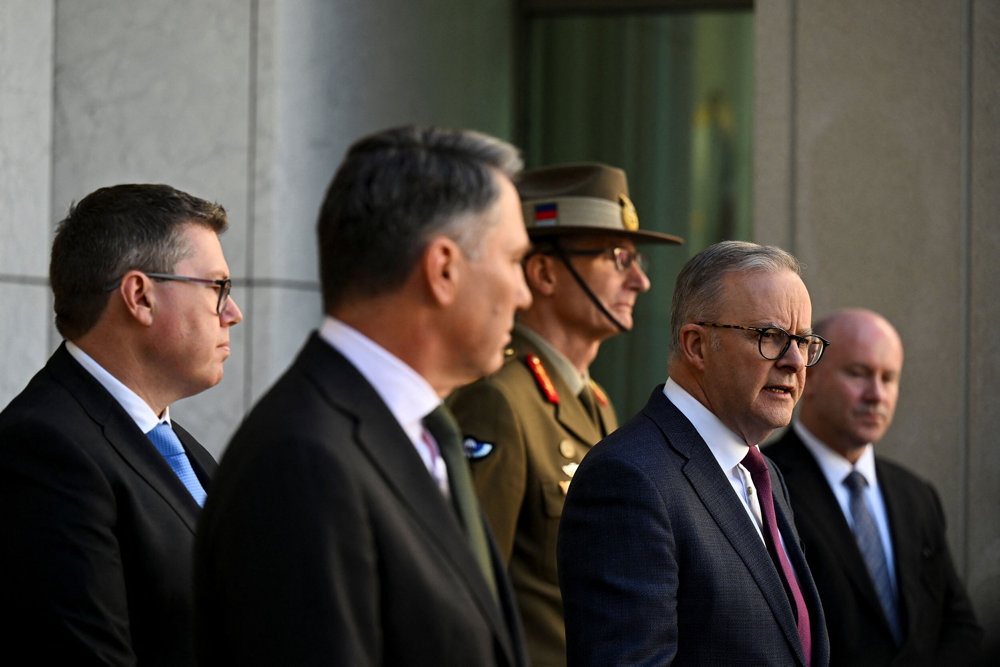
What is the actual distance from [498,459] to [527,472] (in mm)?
107

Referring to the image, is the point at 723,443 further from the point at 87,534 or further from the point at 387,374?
the point at 87,534

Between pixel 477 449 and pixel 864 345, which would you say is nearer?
pixel 477 449

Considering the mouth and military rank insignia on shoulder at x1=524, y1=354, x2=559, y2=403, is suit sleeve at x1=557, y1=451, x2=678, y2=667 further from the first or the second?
military rank insignia on shoulder at x1=524, y1=354, x2=559, y2=403

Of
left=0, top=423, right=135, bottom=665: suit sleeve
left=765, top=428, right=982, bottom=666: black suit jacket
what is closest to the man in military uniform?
left=765, top=428, right=982, bottom=666: black suit jacket

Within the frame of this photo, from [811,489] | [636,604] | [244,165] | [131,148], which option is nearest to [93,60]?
[131,148]

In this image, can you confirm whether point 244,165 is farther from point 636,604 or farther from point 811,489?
point 636,604

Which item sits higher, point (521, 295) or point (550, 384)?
point (521, 295)

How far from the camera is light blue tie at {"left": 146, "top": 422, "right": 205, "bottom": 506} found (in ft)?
8.71

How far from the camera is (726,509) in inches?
98.3

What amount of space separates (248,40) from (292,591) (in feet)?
12.8

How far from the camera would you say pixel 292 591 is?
1.53m

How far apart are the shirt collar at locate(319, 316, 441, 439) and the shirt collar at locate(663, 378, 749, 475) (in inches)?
40.0

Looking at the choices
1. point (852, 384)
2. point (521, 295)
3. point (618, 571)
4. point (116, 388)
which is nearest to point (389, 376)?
point (521, 295)

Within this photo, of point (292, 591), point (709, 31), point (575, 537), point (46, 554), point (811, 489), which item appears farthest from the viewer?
point (709, 31)
